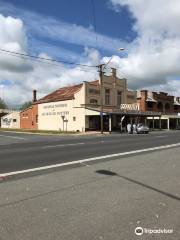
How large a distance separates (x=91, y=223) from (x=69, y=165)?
7139mm

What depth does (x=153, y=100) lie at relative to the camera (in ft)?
234

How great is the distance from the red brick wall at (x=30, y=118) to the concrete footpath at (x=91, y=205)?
51046 millimetres

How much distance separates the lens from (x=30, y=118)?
6297 cm

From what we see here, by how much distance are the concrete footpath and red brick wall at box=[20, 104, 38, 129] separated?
51.0m

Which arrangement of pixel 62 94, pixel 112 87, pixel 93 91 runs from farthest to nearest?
pixel 62 94
pixel 112 87
pixel 93 91

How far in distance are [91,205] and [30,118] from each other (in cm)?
5701

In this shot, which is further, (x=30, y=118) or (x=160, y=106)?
(x=160, y=106)

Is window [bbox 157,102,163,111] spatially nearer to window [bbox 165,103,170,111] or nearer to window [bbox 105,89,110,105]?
window [bbox 165,103,170,111]

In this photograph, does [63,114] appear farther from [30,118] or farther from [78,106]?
[30,118]

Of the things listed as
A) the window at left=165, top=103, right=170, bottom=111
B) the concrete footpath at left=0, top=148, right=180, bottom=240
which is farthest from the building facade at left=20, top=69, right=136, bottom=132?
the concrete footpath at left=0, top=148, right=180, bottom=240

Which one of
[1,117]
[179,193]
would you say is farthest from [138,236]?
[1,117]

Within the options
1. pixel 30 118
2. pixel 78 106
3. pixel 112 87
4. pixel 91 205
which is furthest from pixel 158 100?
pixel 91 205

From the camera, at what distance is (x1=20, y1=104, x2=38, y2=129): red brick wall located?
61.3 meters

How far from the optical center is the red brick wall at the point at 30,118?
201ft
